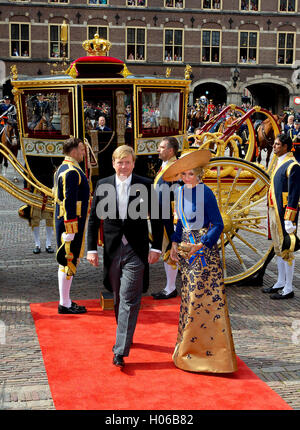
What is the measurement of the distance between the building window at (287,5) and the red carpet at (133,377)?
3107cm

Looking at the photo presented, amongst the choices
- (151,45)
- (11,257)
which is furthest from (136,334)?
(151,45)

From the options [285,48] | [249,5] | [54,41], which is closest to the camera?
[54,41]

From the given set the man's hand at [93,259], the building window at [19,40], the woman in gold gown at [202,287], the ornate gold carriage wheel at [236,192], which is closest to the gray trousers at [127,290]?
the man's hand at [93,259]

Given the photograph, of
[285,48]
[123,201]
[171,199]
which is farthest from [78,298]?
Result: [285,48]

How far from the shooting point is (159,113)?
7.43m

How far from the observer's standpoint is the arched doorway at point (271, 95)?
35875 mm

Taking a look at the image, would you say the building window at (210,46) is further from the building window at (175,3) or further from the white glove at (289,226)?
the white glove at (289,226)

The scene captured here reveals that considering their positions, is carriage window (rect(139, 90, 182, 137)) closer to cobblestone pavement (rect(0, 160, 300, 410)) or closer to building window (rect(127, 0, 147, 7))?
cobblestone pavement (rect(0, 160, 300, 410))

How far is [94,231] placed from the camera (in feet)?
15.3

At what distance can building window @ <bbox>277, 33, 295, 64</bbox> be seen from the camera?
33219mm

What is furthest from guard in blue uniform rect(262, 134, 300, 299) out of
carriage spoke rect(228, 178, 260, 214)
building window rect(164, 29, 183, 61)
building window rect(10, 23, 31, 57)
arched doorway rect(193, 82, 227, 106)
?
arched doorway rect(193, 82, 227, 106)

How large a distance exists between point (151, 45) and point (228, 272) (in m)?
27.1

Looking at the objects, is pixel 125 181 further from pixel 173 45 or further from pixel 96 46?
pixel 173 45

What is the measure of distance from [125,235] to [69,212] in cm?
124
